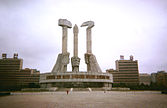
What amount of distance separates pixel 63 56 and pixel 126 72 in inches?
1955

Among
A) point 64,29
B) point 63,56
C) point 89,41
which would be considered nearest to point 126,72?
point 89,41

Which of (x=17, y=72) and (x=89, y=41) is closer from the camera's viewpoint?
(x=89, y=41)

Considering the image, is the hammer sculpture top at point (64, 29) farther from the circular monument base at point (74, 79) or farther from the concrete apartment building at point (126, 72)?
the concrete apartment building at point (126, 72)

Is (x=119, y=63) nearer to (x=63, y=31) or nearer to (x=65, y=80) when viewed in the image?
(x=63, y=31)

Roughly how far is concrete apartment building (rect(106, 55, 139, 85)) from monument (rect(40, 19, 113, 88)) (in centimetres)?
4009

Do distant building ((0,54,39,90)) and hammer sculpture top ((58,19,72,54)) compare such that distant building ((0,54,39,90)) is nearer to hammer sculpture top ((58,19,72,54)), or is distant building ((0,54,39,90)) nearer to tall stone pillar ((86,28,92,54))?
hammer sculpture top ((58,19,72,54))

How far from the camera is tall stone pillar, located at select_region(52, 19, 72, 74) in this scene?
49.5 meters

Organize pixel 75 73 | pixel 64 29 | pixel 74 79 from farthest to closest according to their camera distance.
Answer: pixel 64 29
pixel 75 73
pixel 74 79

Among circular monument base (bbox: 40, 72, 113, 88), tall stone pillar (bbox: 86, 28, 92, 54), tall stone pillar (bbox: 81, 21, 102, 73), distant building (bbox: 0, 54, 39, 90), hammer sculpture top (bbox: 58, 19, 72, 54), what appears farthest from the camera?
distant building (bbox: 0, 54, 39, 90)

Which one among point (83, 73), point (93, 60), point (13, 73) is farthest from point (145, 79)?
point (13, 73)

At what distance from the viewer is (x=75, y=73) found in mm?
43938

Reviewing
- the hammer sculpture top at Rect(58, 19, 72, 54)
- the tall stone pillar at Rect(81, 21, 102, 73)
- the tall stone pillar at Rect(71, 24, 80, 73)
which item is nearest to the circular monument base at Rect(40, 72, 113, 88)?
the tall stone pillar at Rect(81, 21, 102, 73)

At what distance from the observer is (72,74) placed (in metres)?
43.8

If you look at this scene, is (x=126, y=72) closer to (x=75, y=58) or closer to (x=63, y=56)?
(x=75, y=58)
